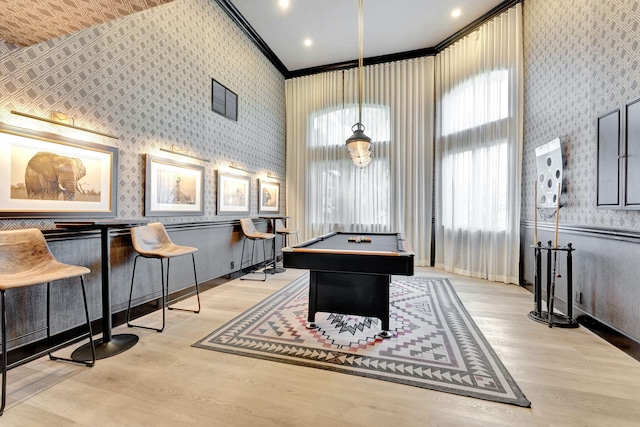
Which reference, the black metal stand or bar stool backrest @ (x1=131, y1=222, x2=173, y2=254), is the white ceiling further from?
the black metal stand

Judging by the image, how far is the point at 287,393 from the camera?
179 centimetres

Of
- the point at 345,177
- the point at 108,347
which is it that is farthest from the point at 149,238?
the point at 345,177

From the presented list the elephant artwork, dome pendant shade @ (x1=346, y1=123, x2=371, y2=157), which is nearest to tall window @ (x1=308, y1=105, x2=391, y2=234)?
dome pendant shade @ (x1=346, y1=123, x2=371, y2=157)

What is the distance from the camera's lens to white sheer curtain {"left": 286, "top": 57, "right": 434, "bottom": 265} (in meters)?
5.71

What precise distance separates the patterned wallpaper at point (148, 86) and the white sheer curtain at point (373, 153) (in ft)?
4.37

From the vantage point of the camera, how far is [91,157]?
2.63 metres

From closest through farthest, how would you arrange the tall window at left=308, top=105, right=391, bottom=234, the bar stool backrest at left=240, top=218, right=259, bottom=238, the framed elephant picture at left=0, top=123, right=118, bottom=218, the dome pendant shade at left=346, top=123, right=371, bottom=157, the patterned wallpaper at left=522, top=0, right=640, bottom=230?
1. the framed elephant picture at left=0, top=123, right=118, bottom=218
2. the patterned wallpaper at left=522, top=0, right=640, bottom=230
3. the dome pendant shade at left=346, top=123, right=371, bottom=157
4. the bar stool backrest at left=240, top=218, right=259, bottom=238
5. the tall window at left=308, top=105, right=391, bottom=234

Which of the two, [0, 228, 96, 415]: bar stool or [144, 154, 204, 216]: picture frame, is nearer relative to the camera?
[0, 228, 96, 415]: bar stool

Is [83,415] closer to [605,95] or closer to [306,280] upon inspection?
[306,280]

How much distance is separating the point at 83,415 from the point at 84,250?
150 centimetres

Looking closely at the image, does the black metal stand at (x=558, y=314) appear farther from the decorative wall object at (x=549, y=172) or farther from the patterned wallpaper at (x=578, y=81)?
the decorative wall object at (x=549, y=172)

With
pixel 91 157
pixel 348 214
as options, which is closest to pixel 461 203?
pixel 348 214

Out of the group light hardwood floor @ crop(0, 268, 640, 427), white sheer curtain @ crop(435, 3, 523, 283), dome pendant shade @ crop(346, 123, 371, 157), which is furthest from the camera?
white sheer curtain @ crop(435, 3, 523, 283)

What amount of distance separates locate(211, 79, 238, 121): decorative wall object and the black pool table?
114 inches
